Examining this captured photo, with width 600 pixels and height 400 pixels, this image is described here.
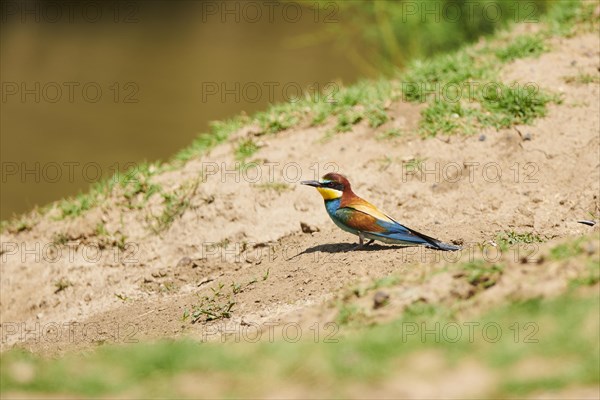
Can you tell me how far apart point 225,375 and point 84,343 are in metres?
2.35

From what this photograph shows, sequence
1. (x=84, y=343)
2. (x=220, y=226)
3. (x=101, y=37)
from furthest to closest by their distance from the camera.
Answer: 1. (x=101, y=37)
2. (x=220, y=226)
3. (x=84, y=343)

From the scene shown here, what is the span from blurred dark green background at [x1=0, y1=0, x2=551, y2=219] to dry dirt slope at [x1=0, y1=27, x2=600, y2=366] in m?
3.89

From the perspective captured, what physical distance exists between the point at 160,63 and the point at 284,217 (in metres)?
9.42

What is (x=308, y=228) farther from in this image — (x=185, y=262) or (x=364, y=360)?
(x=364, y=360)

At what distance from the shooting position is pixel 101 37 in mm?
17062

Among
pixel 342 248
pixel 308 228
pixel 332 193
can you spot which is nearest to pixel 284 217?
pixel 308 228

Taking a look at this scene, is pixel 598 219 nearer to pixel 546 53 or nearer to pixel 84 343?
pixel 546 53

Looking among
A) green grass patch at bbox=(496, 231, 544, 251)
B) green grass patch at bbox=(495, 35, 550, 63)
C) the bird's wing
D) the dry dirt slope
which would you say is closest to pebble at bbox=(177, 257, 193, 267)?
the dry dirt slope

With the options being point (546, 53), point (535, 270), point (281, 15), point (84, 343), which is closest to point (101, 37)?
point (281, 15)

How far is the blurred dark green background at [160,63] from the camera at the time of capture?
12.0 meters

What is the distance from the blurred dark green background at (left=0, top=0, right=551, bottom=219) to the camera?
12031 millimetres

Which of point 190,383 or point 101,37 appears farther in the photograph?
point 101,37

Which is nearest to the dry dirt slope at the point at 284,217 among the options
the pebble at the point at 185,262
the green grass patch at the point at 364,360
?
the pebble at the point at 185,262

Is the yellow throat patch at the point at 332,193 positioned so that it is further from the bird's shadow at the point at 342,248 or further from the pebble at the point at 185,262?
the pebble at the point at 185,262
